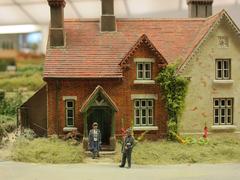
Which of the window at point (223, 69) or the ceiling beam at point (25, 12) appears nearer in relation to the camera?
the window at point (223, 69)

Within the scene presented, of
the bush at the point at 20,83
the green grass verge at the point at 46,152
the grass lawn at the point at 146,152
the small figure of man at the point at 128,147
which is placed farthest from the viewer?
the bush at the point at 20,83

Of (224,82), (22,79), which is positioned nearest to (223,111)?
(224,82)

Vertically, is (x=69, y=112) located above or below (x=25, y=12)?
below

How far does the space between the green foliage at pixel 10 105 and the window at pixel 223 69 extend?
1438cm

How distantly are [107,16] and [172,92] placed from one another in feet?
18.8

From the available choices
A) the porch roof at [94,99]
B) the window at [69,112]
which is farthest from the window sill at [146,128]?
the window at [69,112]

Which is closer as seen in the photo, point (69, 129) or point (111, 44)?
point (69, 129)

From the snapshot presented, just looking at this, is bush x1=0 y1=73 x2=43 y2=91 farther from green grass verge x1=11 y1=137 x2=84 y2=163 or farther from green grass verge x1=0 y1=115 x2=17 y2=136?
green grass verge x1=11 y1=137 x2=84 y2=163

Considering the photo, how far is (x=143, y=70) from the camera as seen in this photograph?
77.6ft

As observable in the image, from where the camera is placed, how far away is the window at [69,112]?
23.4 meters

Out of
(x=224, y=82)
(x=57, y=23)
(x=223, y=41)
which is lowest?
(x=224, y=82)

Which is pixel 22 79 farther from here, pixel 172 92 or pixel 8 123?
pixel 172 92

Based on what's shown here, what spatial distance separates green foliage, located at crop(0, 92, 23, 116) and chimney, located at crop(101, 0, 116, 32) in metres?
9.83

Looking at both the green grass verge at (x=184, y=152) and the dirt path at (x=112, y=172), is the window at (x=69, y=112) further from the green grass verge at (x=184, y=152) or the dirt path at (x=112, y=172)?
the dirt path at (x=112, y=172)
